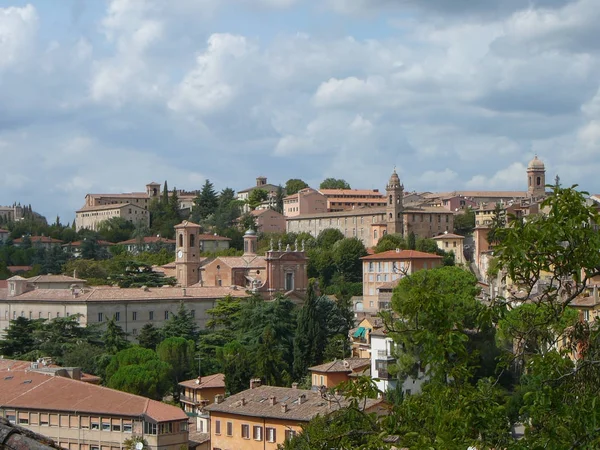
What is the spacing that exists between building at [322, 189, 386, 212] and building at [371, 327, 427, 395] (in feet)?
248

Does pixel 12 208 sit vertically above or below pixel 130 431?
above

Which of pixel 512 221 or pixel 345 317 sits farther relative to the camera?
pixel 345 317

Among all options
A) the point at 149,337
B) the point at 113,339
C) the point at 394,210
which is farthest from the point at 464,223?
the point at 113,339

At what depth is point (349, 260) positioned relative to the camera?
3565 inches

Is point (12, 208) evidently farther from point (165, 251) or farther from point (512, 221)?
point (512, 221)

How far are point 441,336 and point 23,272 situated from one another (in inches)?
3790

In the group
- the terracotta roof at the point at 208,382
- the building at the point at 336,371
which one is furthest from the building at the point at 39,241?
the building at the point at 336,371

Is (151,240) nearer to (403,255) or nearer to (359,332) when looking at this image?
Answer: (403,255)

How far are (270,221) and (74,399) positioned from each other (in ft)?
253

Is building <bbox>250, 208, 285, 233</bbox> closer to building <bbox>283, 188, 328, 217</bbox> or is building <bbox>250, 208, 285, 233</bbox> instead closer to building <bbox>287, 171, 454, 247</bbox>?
building <bbox>283, 188, 328, 217</bbox>

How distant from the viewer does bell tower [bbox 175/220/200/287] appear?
8275cm

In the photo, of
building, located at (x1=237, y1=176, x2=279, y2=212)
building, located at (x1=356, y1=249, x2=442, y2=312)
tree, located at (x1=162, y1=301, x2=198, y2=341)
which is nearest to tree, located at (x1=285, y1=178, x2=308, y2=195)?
building, located at (x1=237, y1=176, x2=279, y2=212)

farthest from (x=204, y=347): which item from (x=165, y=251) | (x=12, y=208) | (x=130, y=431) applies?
(x=12, y=208)

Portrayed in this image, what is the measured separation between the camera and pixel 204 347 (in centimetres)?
5859
